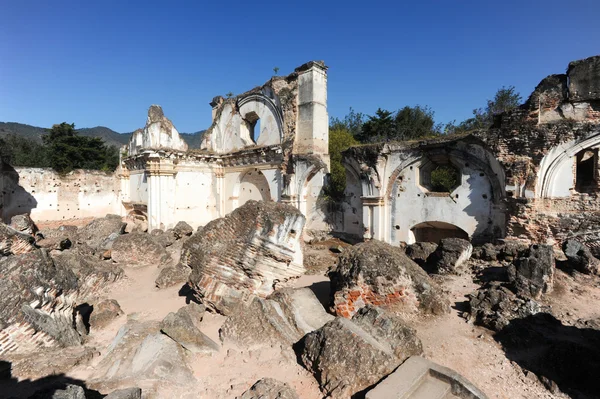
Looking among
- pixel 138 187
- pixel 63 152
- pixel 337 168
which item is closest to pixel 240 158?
pixel 138 187

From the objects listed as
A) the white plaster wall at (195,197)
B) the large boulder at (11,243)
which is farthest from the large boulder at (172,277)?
the white plaster wall at (195,197)

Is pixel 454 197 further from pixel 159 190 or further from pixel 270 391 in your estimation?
pixel 159 190

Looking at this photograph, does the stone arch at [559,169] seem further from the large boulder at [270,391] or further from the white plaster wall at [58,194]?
the white plaster wall at [58,194]

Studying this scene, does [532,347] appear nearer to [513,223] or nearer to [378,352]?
[378,352]

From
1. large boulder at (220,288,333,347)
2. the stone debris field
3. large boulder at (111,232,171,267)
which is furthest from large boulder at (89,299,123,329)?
large boulder at (111,232,171,267)

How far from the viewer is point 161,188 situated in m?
13.5

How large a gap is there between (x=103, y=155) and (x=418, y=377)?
122ft

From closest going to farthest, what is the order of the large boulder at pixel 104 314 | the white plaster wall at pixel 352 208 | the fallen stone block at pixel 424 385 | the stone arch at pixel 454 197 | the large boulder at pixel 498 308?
1. the fallen stone block at pixel 424 385
2. the large boulder at pixel 498 308
3. the large boulder at pixel 104 314
4. the stone arch at pixel 454 197
5. the white plaster wall at pixel 352 208

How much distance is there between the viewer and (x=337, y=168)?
18406 mm

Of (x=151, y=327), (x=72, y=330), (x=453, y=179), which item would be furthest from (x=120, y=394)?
(x=453, y=179)

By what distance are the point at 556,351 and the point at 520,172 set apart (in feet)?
18.3

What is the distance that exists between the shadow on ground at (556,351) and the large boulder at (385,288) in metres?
1.13

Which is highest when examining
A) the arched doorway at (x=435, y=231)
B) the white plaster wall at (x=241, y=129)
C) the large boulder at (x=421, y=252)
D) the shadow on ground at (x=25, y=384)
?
the white plaster wall at (x=241, y=129)

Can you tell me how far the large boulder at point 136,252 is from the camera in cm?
988
